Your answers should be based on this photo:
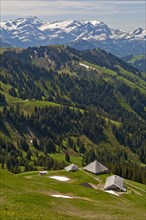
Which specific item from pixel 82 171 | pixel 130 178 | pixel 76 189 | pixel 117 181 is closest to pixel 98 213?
pixel 76 189

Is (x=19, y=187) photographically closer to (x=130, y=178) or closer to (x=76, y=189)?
(x=76, y=189)

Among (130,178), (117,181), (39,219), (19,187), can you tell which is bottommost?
(130,178)

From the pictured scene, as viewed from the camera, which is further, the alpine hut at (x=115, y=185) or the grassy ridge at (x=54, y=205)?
the alpine hut at (x=115, y=185)

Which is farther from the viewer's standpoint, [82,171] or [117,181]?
[82,171]

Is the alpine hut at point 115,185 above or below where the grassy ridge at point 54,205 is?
below

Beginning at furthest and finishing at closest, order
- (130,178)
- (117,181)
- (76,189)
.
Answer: (130,178) < (117,181) < (76,189)

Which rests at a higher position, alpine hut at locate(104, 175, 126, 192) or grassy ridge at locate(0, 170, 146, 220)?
grassy ridge at locate(0, 170, 146, 220)

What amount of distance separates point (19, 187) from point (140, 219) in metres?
33.5

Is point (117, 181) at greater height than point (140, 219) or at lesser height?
lesser

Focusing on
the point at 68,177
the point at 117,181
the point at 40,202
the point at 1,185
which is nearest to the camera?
the point at 40,202

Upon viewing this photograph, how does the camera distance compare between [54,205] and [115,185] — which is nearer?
[54,205]

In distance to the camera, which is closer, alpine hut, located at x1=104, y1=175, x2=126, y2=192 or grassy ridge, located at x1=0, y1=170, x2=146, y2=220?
grassy ridge, located at x1=0, y1=170, x2=146, y2=220

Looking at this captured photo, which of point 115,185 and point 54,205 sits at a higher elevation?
point 54,205

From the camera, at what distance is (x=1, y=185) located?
81.2m
